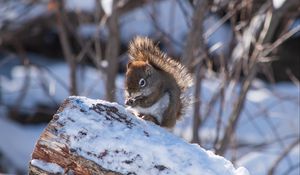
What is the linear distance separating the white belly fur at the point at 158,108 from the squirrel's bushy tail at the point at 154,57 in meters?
0.10

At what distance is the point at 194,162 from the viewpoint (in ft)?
6.61

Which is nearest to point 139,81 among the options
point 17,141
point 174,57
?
point 174,57

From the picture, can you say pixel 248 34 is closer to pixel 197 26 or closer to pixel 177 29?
pixel 197 26

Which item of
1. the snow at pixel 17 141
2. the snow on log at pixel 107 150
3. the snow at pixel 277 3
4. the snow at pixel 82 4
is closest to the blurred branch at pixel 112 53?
the snow at pixel 277 3

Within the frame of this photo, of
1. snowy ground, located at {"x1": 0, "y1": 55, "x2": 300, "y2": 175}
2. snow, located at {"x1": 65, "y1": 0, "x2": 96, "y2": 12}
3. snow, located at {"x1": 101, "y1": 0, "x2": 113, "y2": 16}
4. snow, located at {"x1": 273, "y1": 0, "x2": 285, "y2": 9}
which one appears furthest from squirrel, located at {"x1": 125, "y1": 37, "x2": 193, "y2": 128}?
snow, located at {"x1": 65, "y1": 0, "x2": 96, "y2": 12}

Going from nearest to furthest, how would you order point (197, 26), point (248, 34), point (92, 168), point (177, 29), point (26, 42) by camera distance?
point (92, 168) < point (197, 26) < point (248, 34) < point (177, 29) < point (26, 42)

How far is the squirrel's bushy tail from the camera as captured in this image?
2.54 metres

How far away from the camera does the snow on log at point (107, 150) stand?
1997 mm

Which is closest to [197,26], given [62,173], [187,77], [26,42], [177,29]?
[187,77]

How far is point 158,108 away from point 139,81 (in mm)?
130

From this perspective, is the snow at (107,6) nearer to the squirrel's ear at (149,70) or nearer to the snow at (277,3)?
the snow at (277,3)

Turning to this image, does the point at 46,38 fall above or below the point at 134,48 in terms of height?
→ above

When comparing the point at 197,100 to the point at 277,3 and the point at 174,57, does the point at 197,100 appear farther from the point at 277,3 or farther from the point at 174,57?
the point at 174,57

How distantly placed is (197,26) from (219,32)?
3.34 m
